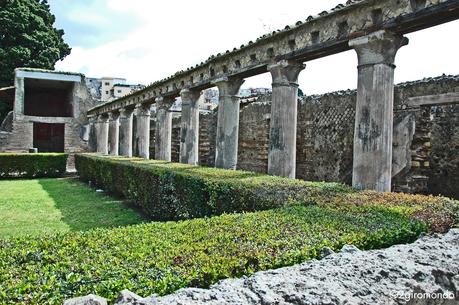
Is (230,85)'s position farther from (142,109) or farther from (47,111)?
(47,111)

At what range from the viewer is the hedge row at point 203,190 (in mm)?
4953

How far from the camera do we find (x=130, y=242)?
2.65 metres

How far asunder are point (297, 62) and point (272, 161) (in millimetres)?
1986

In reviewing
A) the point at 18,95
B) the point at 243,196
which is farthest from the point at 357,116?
the point at 18,95

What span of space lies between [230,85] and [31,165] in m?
12.3

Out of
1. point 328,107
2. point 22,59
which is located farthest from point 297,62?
point 22,59

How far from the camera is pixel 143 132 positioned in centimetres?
1544

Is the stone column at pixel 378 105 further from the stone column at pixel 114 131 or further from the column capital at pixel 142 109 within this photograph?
the stone column at pixel 114 131

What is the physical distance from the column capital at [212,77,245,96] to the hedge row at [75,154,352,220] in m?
2.45

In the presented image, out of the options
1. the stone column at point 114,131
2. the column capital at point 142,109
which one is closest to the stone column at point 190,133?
the column capital at point 142,109

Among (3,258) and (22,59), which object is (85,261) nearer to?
(3,258)

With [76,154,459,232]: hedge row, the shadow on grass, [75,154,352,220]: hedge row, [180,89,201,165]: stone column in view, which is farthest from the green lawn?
[180,89,201,165]: stone column

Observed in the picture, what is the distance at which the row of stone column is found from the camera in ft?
18.5

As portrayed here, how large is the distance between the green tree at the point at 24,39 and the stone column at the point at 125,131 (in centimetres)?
1285
